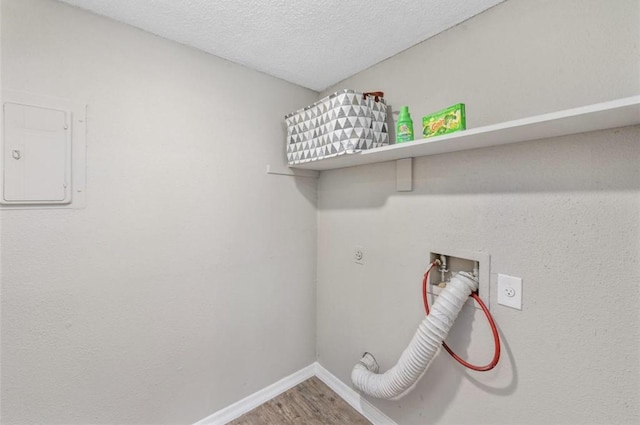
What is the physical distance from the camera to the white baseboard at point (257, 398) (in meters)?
1.58

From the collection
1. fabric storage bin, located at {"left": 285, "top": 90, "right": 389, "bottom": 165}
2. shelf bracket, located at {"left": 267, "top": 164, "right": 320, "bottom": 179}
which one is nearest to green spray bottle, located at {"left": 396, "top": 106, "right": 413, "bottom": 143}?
fabric storage bin, located at {"left": 285, "top": 90, "right": 389, "bottom": 165}

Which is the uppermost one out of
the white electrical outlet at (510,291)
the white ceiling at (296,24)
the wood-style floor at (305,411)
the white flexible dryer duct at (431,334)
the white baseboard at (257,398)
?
the white ceiling at (296,24)

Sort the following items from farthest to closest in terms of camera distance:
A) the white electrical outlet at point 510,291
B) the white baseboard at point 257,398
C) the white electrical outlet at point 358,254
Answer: the white electrical outlet at point 358,254 < the white baseboard at point 257,398 < the white electrical outlet at point 510,291

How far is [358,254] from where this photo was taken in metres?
1.74

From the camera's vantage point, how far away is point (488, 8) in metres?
1.15

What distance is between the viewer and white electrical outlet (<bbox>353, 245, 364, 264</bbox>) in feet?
5.64

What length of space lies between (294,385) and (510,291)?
1.60 m

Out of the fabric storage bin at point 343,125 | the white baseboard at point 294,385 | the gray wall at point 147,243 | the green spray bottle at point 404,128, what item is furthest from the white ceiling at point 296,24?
the white baseboard at point 294,385

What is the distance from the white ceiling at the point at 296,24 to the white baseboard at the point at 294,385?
7.09 ft

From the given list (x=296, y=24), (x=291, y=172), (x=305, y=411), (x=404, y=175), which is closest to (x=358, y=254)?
(x=404, y=175)

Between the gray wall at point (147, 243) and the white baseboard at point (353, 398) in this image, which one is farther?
the white baseboard at point (353, 398)

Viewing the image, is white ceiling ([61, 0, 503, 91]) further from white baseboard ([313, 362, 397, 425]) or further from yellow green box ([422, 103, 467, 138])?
white baseboard ([313, 362, 397, 425])

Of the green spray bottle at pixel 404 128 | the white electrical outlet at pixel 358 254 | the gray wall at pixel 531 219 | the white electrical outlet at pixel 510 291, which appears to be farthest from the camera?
the white electrical outlet at pixel 358 254

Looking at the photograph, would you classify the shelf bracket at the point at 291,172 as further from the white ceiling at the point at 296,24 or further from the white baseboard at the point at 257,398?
the white baseboard at the point at 257,398
